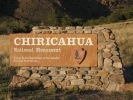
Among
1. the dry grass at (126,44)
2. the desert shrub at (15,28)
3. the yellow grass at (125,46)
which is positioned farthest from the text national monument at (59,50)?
the desert shrub at (15,28)

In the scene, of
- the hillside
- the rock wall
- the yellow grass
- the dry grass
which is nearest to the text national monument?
the rock wall

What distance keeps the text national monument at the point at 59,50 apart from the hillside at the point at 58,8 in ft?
137

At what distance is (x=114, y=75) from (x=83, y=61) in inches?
41.3

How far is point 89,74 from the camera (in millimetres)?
9930

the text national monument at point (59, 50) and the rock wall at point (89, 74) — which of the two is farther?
the text national monument at point (59, 50)

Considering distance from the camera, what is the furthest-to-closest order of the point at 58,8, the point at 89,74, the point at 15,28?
the point at 58,8
the point at 15,28
the point at 89,74

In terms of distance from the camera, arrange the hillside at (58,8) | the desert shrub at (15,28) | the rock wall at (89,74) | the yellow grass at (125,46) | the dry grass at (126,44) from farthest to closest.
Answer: the hillside at (58,8)
the desert shrub at (15,28)
the yellow grass at (125,46)
the dry grass at (126,44)
the rock wall at (89,74)

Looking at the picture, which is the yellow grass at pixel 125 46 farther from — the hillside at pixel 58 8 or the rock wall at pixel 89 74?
the hillside at pixel 58 8

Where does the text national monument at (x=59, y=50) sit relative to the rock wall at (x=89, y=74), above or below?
above

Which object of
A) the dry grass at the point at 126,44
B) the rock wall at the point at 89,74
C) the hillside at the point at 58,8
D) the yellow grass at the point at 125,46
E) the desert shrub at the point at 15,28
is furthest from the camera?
the hillside at the point at 58,8

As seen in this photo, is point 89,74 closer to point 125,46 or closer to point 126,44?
point 125,46

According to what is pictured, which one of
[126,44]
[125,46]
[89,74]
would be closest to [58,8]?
[126,44]

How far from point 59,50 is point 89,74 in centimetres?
120

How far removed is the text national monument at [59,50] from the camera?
32.8 feet
